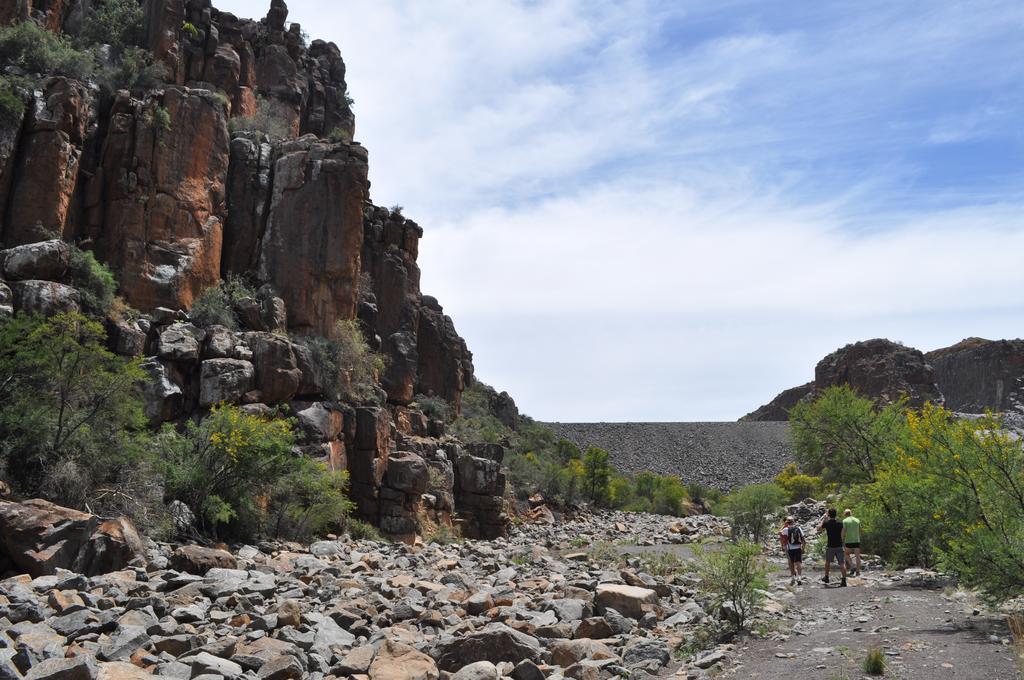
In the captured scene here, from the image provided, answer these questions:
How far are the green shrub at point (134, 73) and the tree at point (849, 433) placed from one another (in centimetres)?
3142

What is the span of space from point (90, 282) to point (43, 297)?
2.65m

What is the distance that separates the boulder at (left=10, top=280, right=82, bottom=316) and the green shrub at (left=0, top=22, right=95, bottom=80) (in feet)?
35.8

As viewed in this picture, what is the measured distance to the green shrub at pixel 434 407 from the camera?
46.1 m

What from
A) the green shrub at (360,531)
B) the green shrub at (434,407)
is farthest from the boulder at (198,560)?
the green shrub at (434,407)

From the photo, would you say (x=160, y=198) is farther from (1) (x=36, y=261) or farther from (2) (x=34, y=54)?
(2) (x=34, y=54)

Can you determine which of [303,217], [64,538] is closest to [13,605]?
[64,538]

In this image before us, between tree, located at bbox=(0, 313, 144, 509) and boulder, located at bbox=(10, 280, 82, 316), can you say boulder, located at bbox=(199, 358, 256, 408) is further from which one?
tree, located at bbox=(0, 313, 144, 509)

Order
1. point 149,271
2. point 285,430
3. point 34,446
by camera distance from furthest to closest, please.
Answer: point 149,271
point 285,430
point 34,446

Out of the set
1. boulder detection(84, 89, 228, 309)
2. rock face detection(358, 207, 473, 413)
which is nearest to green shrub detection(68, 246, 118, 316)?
boulder detection(84, 89, 228, 309)

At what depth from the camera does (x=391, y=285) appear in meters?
44.9

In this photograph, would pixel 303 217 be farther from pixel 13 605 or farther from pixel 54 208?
pixel 13 605

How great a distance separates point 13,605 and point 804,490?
60.5m

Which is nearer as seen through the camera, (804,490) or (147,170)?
(147,170)

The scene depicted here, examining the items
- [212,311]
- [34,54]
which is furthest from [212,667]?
[34,54]
